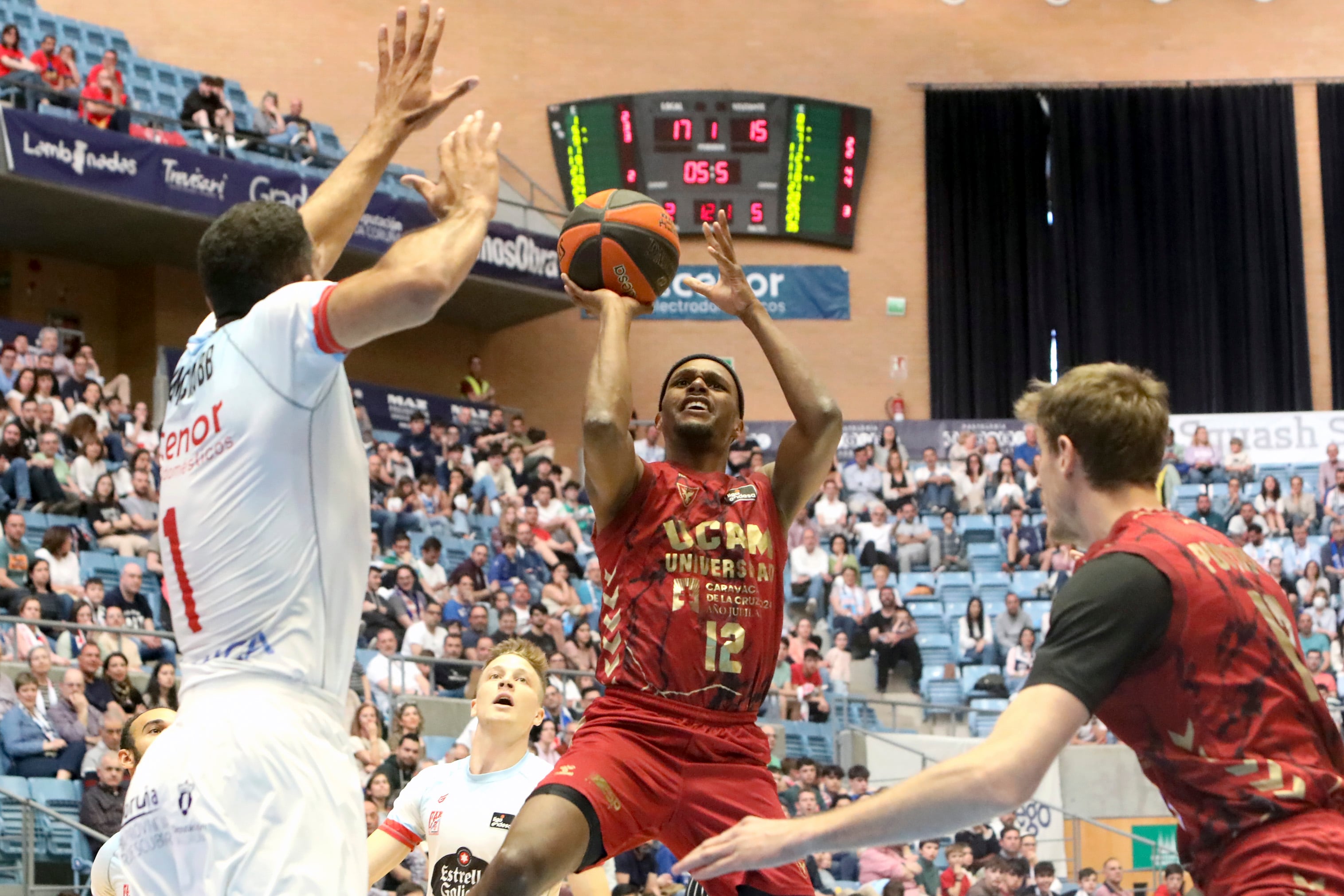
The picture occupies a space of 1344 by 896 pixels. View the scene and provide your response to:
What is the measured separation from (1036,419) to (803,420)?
232 centimetres

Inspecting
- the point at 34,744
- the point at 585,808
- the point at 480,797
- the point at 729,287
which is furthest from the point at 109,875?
the point at 34,744

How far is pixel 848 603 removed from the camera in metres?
17.7

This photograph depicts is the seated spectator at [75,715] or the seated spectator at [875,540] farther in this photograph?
the seated spectator at [875,540]

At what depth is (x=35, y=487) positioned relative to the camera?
1391 cm

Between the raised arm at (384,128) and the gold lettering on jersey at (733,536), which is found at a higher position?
the raised arm at (384,128)

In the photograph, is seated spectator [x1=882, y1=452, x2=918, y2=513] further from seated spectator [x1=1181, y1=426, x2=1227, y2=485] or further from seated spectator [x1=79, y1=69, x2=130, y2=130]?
seated spectator [x1=79, y1=69, x2=130, y2=130]

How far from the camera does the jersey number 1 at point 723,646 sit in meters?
5.21

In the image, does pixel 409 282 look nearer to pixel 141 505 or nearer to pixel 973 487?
pixel 141 505

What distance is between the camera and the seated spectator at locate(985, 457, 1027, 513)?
2017 cm

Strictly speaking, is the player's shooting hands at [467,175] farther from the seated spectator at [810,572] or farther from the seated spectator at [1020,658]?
the seated spectator at [810,572]

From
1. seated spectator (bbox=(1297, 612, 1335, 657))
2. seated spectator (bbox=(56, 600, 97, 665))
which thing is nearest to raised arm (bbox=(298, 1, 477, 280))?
seated spectator (bbox=(56, 600, 97, 665))

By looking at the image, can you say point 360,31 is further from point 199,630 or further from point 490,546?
point 199,630

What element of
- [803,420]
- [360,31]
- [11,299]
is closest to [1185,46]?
[360,31]

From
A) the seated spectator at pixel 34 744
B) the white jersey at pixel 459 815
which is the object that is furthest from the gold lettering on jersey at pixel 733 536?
the seated spectator at pixel 34 744
